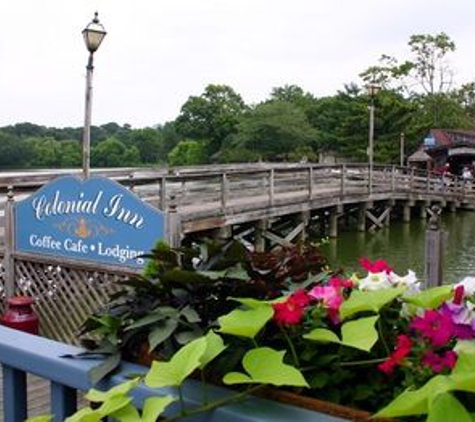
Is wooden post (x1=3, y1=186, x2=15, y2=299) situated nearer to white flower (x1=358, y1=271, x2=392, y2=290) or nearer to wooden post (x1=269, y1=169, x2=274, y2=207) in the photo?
white flower (x1=358, y1=271, x2=392, y2=290)

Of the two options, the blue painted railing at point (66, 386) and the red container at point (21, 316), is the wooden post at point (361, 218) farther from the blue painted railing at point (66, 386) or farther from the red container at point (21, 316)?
the blue painted railing at point (66, 386)

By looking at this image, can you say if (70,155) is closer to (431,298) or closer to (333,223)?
(333,223)

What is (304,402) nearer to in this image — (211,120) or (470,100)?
(470,100)

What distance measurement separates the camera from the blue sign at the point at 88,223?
5117 millimetres

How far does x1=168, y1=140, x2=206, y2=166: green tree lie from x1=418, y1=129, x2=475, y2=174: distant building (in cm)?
2630

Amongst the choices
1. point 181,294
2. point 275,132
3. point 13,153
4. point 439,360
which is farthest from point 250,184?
point 275,132

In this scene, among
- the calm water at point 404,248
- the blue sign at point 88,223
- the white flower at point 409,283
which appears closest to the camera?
the white flower at point 409,283

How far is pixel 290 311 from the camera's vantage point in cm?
104

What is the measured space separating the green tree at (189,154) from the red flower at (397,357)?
55060 millimetres

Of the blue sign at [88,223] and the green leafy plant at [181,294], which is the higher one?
the green leafy plant at [181,294]

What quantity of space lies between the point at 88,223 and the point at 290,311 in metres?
4.65

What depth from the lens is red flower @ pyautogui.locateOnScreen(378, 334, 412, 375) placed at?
945mm

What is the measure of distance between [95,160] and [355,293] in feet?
150

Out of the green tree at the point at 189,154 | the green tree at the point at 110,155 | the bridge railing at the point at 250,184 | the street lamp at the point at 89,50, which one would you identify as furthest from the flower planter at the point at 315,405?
the green tree at the point at 189,154
